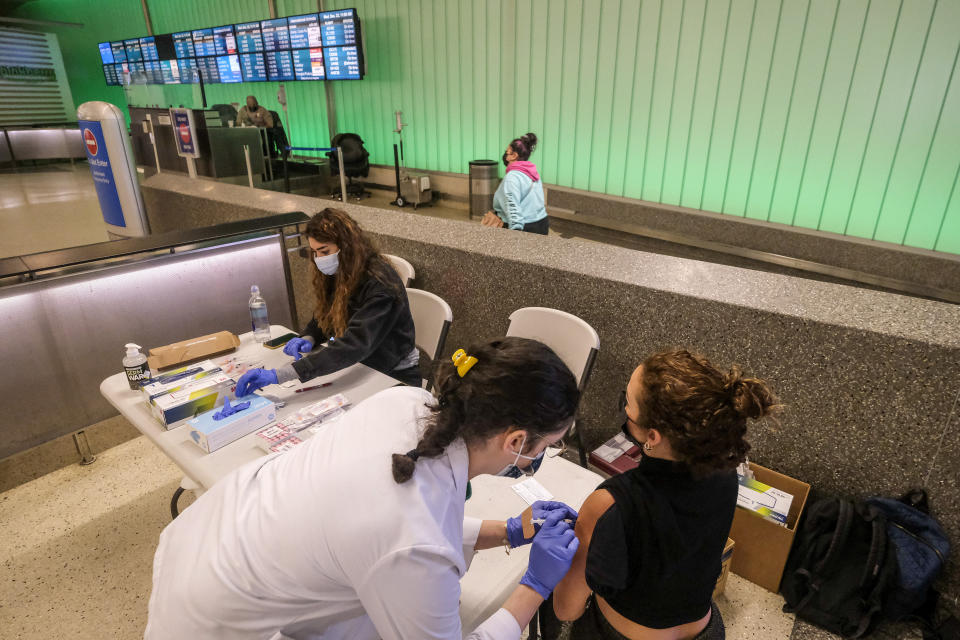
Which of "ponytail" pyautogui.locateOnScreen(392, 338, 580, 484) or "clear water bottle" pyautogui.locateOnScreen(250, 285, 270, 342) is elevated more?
"ponytail" pyautogui.locateOnScreen(392, 338, 580, 484)

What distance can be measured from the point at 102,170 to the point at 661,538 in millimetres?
4424

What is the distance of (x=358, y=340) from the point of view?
207cm

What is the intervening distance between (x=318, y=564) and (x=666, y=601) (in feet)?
2.40

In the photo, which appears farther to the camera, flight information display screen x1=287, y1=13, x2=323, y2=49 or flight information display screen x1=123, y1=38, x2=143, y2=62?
flight information display screen x1=123, y1=38, x2=143, y2=62

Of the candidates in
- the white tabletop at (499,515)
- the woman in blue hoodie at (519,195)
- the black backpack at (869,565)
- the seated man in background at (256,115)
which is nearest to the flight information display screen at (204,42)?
the seated man in background at (256,115)

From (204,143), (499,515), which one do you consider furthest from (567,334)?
(204,143)

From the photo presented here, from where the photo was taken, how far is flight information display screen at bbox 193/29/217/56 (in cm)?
885

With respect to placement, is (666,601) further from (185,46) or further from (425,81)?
(185,46)

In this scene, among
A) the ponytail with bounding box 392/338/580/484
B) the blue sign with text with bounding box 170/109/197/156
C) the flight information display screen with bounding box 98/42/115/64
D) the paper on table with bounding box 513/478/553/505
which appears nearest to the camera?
the ponytail with bounding box 392/338/580/484

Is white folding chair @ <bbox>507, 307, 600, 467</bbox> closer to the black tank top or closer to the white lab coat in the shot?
the black tank top

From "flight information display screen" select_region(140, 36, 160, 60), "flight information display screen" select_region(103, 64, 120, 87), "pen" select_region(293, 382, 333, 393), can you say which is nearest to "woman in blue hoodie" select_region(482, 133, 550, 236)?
"pen" select_region(293, 382, 333, 393)

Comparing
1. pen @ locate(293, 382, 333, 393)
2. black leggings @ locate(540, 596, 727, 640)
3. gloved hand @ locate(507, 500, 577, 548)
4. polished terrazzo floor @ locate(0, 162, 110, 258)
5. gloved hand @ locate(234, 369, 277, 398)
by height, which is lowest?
polished terrazzo floor @ locate(0, 162, 110, 258)

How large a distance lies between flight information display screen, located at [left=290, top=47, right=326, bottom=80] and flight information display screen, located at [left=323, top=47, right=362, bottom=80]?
127 millimetres

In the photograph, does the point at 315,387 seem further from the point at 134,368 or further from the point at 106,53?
the point at 106,53
